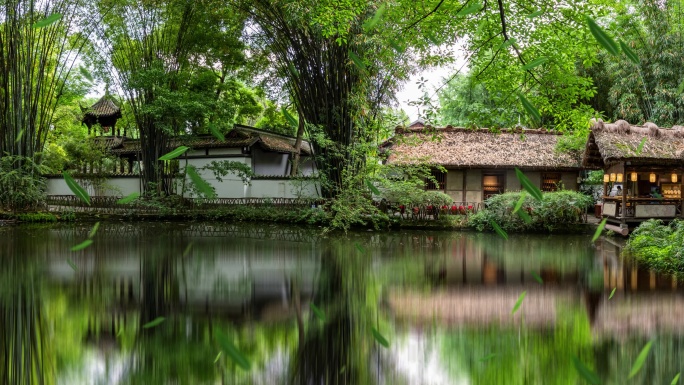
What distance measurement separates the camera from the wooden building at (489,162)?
17.9 m

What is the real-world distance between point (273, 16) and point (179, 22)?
14.5 ft

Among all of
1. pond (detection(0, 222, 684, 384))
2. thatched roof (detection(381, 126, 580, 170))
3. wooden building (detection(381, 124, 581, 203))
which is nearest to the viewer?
pond (detection(0, 222, 684, 384))

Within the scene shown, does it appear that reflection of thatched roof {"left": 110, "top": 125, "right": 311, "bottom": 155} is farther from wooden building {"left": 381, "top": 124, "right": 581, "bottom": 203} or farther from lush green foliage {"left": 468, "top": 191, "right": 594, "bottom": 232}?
lush green foliage {"left": 468, "top": 191, "right": 594, "bottom": 232}

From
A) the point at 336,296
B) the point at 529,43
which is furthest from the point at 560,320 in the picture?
the point at 529,43

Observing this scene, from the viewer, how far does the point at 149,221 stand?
620 inches

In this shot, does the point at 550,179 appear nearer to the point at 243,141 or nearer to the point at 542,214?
the point at 542,214

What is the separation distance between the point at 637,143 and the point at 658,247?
524 centimetres

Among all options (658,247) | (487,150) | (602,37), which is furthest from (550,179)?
(602,37)

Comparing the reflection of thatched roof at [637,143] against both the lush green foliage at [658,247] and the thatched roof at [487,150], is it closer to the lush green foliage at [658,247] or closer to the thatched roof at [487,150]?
the lush green foliage at [658,247]

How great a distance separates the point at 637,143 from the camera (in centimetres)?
1318

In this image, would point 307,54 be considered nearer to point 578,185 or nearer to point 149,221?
point 149,221

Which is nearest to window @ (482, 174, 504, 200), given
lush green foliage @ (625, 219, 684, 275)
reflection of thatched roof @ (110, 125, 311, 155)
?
lush green foliage @ (625, 219, 684, 275)

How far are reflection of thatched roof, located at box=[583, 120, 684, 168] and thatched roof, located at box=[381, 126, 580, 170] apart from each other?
3.89m

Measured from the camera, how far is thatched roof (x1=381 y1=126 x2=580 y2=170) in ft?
58.1
